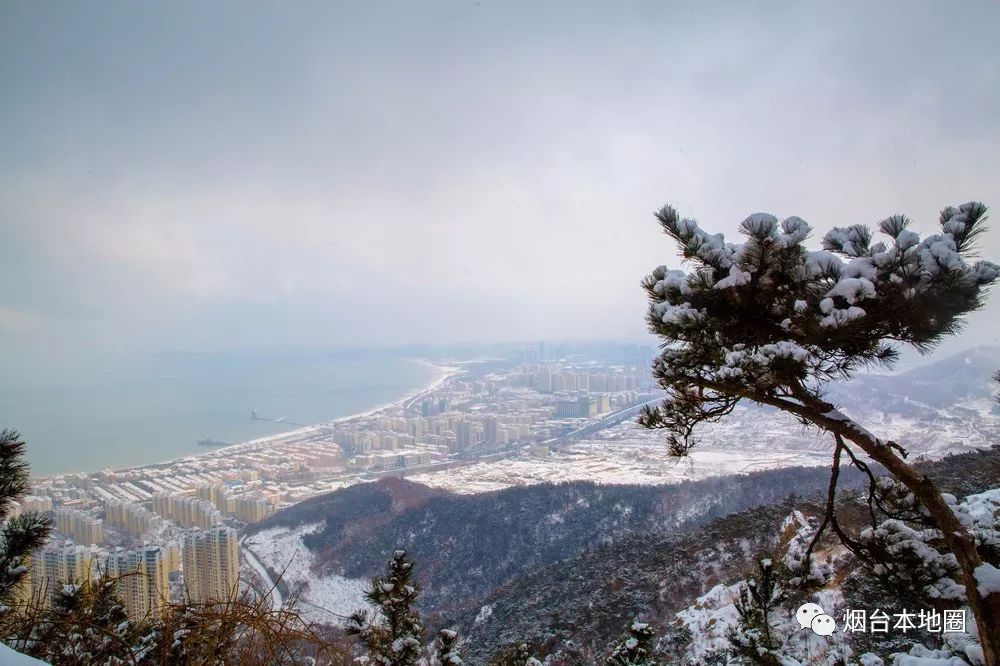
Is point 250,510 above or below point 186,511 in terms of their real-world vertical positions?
below

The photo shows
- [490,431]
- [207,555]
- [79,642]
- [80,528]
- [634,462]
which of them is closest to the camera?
[79,642]

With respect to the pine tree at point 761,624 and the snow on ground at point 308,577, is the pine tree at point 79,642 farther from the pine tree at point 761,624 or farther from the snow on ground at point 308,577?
the snow on ground at point 308,577

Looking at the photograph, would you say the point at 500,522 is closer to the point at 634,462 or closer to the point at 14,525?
the point at 634,462

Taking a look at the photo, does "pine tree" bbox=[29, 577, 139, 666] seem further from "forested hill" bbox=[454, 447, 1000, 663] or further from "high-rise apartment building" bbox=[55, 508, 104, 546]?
"high-rise apartment building" bbox=[55, 508, 104, 546]

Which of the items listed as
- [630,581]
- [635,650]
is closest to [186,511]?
[630,581]

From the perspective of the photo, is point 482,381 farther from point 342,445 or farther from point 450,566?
point 450,566

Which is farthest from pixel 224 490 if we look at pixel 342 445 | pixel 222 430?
pixel 222 430

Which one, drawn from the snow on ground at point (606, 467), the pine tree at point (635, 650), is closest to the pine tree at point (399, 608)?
the pine tree at point (635, 650)
